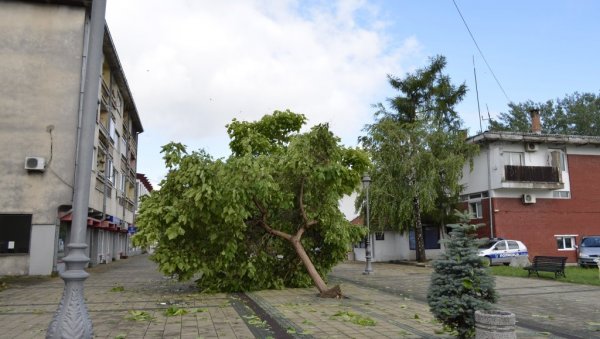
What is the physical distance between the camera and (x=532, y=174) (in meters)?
29.8

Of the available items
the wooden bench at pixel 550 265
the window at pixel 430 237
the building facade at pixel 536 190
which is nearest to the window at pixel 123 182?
the window at pixel 430 237

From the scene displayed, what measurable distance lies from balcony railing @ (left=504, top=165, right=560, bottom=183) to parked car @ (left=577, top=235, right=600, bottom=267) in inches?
198

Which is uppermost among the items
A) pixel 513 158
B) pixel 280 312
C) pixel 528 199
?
pixel 513 158

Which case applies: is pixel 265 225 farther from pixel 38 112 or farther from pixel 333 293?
pixel 38 112

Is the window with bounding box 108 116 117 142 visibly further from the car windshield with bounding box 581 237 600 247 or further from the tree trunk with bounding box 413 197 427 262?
the car windshield with bounding box 581 237 600 247

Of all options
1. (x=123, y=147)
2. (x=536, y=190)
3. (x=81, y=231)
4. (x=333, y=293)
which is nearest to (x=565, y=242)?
(x=536, y=190)

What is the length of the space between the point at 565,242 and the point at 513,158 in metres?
6.59

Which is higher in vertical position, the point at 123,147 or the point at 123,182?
the point at 123,147

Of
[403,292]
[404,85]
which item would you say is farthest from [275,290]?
[404,85]

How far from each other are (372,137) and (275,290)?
15.8 metres

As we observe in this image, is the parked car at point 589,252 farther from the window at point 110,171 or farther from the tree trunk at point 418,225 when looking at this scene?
the window at point 110,171

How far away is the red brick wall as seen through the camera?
29359 mm

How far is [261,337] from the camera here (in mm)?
7254

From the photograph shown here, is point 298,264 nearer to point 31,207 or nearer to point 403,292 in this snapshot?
point 403,292
